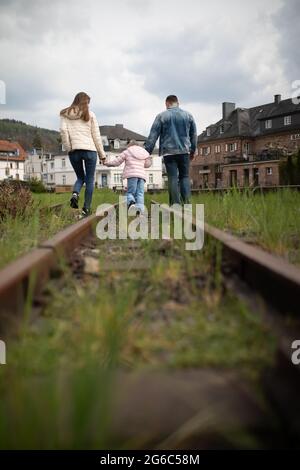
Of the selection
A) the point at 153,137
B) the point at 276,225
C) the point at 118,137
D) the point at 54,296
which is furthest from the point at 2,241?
the point at 118,137

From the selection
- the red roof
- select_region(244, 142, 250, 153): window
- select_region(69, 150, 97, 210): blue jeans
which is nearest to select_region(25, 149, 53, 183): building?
the red roof

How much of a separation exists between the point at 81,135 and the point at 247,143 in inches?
2098

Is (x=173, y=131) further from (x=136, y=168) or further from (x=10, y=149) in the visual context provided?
(x=10, y=149)

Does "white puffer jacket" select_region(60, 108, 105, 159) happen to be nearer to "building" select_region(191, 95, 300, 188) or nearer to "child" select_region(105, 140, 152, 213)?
"child" select_region(105, 140, 152, 213)

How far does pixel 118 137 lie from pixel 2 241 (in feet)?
218

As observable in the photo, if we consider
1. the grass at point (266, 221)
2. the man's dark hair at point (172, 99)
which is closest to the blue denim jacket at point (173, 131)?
the man's dark hair at point (172, 99)

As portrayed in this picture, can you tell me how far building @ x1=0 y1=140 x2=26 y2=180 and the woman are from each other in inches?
3214

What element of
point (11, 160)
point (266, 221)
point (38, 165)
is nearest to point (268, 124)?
A: point (266, 221)

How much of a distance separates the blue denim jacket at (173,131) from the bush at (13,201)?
7.69 feet

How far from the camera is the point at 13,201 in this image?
5465 millimetres

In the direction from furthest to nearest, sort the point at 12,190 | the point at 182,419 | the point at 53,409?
the point at 12,190 → the point at 182,419 → the point at 53,409

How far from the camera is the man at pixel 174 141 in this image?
277 inches

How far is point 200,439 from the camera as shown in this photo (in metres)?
0.89
